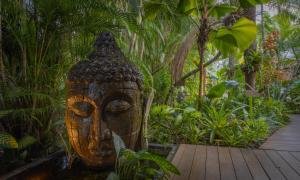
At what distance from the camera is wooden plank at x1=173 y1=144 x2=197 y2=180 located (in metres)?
1.97

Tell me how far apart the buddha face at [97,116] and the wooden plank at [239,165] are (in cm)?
101

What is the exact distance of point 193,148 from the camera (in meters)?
2.87

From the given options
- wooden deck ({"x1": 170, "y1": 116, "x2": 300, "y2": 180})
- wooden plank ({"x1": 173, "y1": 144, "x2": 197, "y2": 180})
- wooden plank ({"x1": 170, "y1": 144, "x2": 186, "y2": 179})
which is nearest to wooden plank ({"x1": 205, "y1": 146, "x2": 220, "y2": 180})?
wooden deck ({"x1": 170, "y1": 116, "x2": 300, "y2": 180})

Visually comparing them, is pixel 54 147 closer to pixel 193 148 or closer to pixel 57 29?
pixel 57 29

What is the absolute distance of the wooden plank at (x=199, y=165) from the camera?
198 centimetres

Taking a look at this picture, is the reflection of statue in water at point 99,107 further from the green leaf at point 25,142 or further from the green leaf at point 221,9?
the green leaf at point 221,9

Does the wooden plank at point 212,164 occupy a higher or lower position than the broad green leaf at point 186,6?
lower

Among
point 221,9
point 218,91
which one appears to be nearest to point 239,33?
point 221,9

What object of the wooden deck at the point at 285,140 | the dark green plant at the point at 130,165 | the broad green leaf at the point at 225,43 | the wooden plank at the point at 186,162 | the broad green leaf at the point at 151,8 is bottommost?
the wooden deck at the point at 285,140

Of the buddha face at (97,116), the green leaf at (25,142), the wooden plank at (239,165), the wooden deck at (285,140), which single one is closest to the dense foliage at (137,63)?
the green leaf at (25,142)

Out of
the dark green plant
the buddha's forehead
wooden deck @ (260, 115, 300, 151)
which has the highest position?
the buddha's forehead

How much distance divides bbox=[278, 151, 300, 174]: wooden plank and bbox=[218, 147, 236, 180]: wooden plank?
21.0 inches

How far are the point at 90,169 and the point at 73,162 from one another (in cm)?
36

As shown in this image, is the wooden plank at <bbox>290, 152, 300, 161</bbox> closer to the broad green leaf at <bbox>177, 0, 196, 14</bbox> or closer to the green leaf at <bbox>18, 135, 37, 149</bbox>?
the broad green leaf at <bbox>177, 0, 196, 14</bbox>
